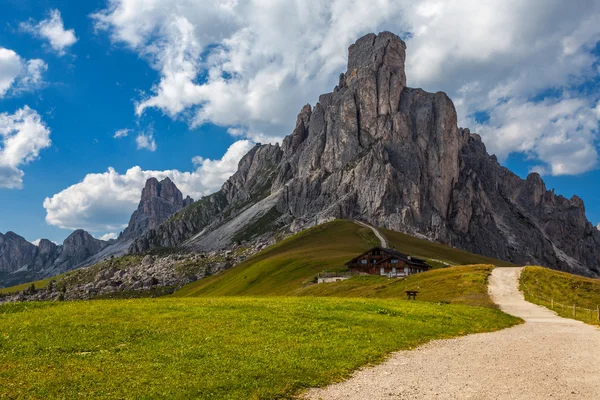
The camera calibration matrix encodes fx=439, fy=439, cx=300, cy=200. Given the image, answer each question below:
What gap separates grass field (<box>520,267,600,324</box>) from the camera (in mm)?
52653

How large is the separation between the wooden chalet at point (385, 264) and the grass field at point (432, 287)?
21.4m

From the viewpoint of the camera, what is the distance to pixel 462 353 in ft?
74.9

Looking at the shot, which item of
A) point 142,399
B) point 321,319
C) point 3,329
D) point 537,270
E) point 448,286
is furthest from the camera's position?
point 537,270

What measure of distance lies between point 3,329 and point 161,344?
8.90 metres

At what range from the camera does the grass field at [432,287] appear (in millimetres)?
58406

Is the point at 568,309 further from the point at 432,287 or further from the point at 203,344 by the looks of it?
the point at 203,344

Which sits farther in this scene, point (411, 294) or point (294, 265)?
point (294, 265)

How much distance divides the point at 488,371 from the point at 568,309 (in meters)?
37.8

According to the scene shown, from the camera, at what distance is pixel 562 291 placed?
62.2 meters

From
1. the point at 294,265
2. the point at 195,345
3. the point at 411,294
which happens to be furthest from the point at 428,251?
the point at 195,345

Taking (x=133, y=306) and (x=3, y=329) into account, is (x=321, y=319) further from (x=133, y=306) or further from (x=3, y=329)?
(x=3, y=329)

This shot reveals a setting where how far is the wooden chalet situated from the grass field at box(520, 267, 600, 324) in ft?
118

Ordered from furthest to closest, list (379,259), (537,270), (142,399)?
(379,259), (537,270), (142,399)

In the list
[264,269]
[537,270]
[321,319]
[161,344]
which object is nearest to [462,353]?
[321,319]
